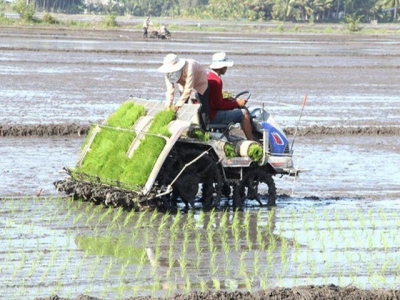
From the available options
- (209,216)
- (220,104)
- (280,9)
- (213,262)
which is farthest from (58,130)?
(280,9)

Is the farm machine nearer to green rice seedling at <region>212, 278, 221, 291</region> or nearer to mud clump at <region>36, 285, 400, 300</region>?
green rice seedling at <region>212, 278, 221, 291</region>

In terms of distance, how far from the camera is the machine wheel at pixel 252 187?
39.2ft

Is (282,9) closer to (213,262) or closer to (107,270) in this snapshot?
(213,262)

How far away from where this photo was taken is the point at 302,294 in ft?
→ 24.3

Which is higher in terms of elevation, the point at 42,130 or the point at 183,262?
the point at 183,262

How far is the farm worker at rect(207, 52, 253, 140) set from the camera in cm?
1184

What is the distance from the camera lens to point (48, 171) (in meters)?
14.2

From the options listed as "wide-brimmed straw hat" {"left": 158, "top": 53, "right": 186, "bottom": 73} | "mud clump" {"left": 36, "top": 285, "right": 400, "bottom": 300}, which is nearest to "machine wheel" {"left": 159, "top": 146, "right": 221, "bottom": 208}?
"wide-brimmed straw hat" {"left": 158, "top": 53, "right": 186, "bottom": 73}

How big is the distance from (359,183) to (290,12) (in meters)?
91.6

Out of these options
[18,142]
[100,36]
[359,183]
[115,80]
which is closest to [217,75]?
[359,183]

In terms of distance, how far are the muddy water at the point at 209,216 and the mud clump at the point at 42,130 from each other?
451mm

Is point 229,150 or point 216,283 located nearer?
point 216,283

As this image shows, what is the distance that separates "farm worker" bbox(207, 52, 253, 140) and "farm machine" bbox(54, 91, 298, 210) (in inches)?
4.1

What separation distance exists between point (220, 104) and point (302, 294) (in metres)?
4.78
